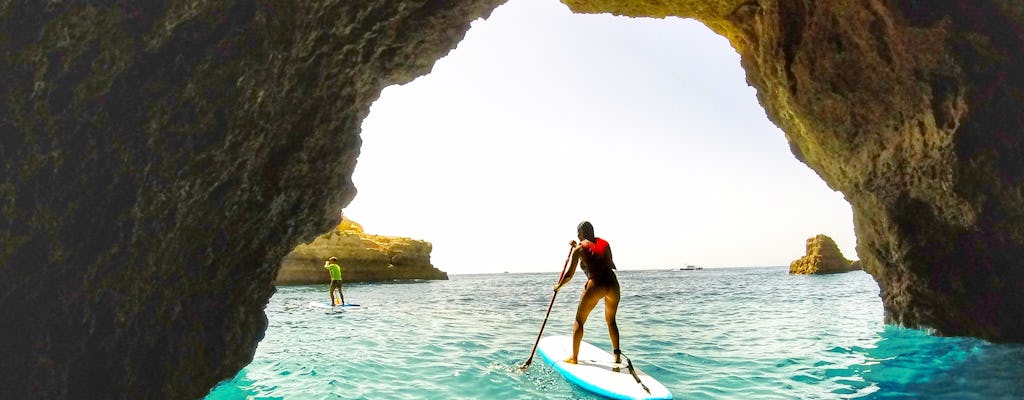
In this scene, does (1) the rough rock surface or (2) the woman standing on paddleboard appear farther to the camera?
(1) the rough rock surface

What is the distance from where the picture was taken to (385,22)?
6.37 m

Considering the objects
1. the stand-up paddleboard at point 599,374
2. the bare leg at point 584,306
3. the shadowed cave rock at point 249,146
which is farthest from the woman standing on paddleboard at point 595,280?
the shadowed cave rock at point 249,146

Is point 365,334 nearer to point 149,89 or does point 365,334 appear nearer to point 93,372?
point 93,372

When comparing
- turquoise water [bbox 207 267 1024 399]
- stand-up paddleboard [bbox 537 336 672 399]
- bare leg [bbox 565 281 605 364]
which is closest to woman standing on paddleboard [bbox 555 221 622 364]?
bare leg [bbox 565 281 605 364]

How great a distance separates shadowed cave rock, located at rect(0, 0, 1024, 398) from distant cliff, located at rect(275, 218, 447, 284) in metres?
45.6

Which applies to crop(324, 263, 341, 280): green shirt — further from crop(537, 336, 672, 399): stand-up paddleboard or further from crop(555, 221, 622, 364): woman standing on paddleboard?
crop(555, 221, 622, 364): woman standing on paddleboard

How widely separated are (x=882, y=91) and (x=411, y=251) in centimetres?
6016

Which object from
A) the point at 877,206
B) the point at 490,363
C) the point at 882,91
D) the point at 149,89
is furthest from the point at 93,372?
the point at 877,206

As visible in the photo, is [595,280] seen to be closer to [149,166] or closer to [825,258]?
[149,166]

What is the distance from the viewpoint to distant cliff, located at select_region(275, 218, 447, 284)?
54500mm

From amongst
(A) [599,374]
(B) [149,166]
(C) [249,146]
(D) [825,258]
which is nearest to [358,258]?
(D) [825,258]

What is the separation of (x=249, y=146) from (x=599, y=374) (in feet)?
18.5

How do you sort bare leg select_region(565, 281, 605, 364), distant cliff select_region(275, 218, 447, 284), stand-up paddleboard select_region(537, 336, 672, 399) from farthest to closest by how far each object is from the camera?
distant cliff select_region(275, 218, 447, 284) < bare leg select_region(565, 281, 605, 364) < stand-up paddleboard select_region(537, 336, 672, 399)

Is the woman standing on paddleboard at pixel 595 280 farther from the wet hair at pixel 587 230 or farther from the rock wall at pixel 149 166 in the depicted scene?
the rock wall at pixel 149 166
